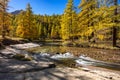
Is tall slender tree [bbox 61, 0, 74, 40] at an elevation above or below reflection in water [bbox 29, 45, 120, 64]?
above

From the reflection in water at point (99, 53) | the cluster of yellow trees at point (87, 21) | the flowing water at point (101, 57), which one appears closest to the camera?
the flowing water at point (101, 57)

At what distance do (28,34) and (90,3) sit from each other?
26.0 m

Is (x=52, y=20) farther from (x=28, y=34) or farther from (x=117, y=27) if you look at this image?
(x=117, y=27)

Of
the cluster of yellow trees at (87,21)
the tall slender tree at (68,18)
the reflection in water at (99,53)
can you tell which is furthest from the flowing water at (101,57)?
the tall slender tree at (68,18)

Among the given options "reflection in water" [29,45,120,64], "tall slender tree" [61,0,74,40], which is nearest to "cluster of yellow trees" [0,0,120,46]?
"tall slender tree" [61,0,74,40]

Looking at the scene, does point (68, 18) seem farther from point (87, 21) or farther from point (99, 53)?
point (99, 53)

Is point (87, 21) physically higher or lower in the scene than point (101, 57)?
higher

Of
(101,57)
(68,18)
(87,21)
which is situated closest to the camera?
(101,57)

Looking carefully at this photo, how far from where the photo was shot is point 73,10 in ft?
184

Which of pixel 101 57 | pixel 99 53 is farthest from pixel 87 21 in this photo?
pixel 101 57

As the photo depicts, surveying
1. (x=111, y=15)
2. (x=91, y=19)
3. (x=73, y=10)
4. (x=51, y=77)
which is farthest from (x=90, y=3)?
(x=51, y=77)

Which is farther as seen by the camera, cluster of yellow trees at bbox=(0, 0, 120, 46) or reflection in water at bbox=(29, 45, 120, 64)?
cluster of yellow trees at bbox=(0, 0, 120, 46)

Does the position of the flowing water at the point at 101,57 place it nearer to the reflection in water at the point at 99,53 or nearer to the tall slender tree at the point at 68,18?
the reflection in water at the point at 99,53

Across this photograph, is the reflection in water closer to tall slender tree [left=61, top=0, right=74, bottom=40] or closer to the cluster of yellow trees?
the cluster of yellow trees
